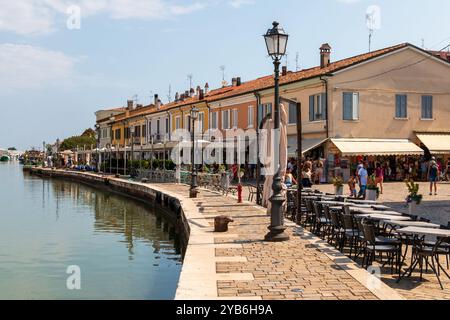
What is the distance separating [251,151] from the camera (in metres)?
36.7

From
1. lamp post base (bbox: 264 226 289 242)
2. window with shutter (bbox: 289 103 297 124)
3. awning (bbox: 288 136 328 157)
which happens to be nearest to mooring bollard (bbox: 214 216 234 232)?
lamp post base (bbox: 264 226 289 242)

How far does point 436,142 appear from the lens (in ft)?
101

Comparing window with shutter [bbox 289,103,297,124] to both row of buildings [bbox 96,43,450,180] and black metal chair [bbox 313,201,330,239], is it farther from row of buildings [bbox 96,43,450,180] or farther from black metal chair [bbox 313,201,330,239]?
black metal chair [bbox 313,201,330,239]

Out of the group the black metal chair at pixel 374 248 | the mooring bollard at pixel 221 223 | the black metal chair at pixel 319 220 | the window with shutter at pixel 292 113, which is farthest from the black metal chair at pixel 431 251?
the window with shutter at pixel 292 113

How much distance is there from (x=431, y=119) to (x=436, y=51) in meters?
18.1

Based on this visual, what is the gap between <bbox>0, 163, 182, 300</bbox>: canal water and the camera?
11.6m

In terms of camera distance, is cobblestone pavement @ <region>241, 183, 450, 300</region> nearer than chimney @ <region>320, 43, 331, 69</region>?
Yes

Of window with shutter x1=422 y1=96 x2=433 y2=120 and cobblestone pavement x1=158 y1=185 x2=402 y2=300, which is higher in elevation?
window with shutter x1=422 y1=96 x2=433 y2=120

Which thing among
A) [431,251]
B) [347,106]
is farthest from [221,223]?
[347,106]

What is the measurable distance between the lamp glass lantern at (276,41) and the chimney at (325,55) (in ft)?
75.5

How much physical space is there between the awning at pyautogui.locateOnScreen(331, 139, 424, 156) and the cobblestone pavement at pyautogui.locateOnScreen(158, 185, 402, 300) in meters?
16.6

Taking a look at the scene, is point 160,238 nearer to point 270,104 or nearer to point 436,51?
point 270,104

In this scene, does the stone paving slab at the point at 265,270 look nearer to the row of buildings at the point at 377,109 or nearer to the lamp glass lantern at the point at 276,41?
the lamp glass lantern at the point at 276,41
